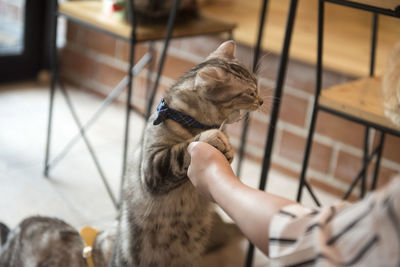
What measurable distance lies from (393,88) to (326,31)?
134 centimetres

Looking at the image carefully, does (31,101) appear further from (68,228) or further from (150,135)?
(150,135)

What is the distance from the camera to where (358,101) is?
4.42 feet

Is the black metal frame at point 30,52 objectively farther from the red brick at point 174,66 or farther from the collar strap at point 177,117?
the collar strap at point 177,117

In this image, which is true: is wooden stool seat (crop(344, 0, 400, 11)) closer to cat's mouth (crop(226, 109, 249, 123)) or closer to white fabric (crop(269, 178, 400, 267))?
cat's mouth (crop(226, 109, 249, 123))

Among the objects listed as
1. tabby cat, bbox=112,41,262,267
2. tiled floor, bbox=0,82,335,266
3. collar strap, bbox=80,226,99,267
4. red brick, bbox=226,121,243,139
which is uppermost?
tabby cat, bbox=112,41,262,267

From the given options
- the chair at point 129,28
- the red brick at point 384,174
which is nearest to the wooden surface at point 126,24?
the chair at point 129,28

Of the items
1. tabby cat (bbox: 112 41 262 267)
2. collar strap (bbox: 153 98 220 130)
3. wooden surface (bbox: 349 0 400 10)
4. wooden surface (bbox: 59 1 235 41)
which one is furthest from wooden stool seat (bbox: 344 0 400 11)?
wooden surface (bbox: 59 1 235 41)

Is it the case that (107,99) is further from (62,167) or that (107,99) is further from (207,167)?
(207,167)

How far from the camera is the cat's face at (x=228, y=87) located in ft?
3.65

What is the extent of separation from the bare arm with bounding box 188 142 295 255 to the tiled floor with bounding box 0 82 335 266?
96 centimetres

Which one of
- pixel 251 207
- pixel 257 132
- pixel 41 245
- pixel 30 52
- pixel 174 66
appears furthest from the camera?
pixel 30 52

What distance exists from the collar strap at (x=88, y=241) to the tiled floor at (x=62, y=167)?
1.69 feet

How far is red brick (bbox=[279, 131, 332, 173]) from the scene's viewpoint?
7.60 feet

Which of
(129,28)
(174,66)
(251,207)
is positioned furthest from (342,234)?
(174,66)
